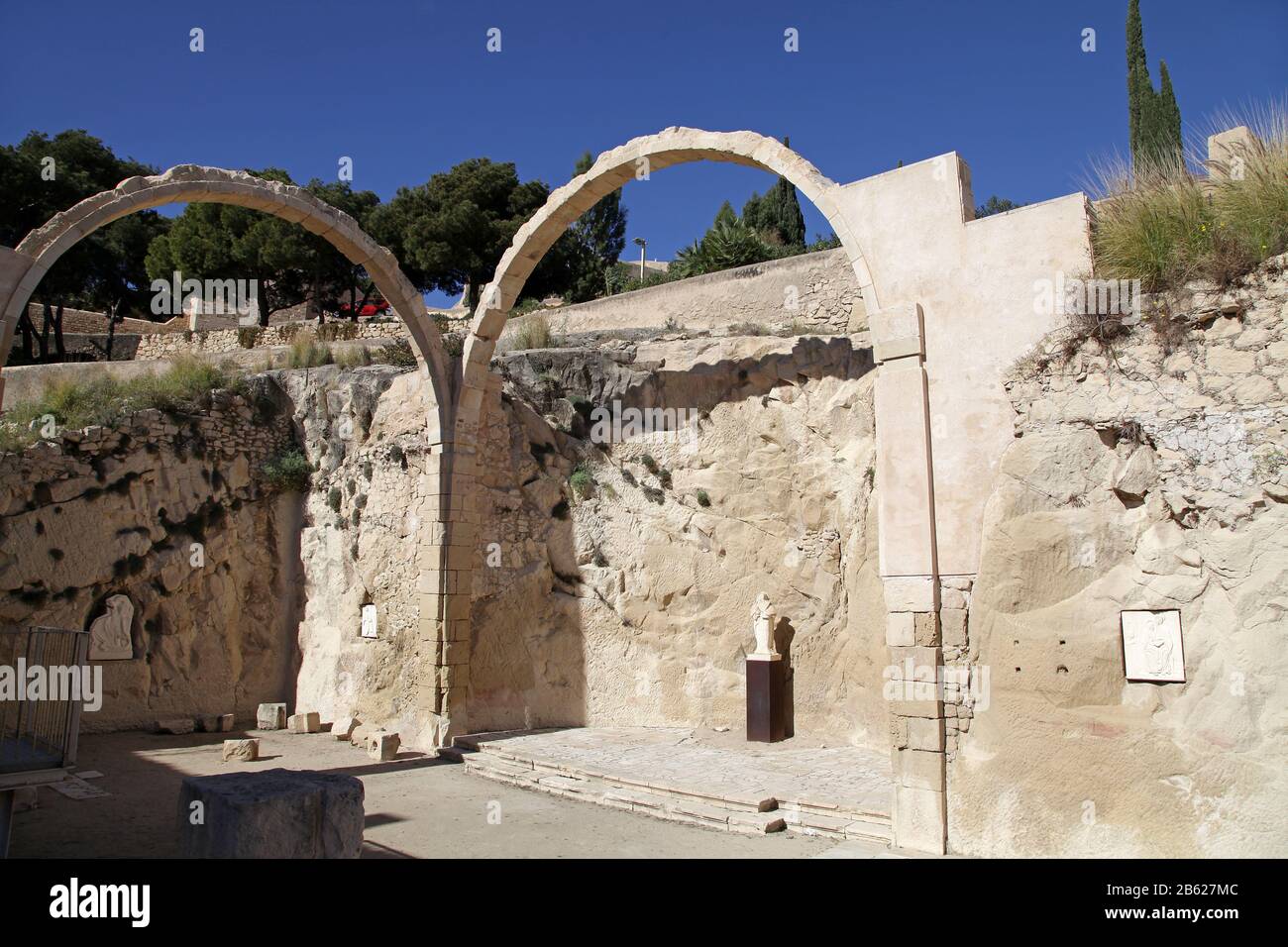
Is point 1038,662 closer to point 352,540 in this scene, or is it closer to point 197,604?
point 352,540

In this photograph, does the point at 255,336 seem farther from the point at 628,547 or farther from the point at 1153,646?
the point at 1153,646

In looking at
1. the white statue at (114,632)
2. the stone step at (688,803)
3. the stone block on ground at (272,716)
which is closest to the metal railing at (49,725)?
the stone step at (688,803)

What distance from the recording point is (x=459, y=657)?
1100cm

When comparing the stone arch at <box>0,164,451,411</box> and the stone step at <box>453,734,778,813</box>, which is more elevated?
the stone arch at <box>0,164,451,411</box>

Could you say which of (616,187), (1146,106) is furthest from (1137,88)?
(616,187)

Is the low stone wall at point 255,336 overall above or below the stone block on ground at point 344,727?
above

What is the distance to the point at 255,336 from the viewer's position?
60.4 feet

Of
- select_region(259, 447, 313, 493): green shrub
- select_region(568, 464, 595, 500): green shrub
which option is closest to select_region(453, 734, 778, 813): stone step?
select_region(568, 464, 595, 500): green shrub

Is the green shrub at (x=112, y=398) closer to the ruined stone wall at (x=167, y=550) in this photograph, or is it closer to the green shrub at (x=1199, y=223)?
the ruined stone wall at (x=167, y=550)

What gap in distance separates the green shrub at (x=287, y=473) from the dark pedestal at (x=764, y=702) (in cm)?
749

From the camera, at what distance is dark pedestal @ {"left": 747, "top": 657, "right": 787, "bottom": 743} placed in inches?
404

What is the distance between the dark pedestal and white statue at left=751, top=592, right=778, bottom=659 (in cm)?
13

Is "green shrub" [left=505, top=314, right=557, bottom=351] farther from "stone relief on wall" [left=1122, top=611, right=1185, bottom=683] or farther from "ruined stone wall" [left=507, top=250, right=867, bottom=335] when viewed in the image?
"stone relief on wall" [left=1122, top=611, right=1185, bottom=683]

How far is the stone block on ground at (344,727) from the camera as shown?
11531mm
